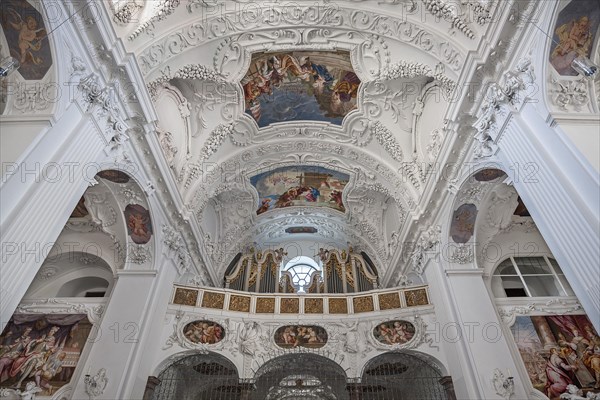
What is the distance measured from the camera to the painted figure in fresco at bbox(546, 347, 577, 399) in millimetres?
9016

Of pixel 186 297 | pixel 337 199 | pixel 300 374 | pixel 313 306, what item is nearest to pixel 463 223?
pixel 313 306

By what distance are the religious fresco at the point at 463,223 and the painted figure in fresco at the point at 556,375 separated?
11.2 feet

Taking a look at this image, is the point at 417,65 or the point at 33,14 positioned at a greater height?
the point at 417,65

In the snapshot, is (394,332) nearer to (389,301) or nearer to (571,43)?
(389,301)

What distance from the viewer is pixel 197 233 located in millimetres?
13539

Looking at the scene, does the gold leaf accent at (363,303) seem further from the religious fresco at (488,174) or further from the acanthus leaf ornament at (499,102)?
the acanthus leaf ornament at (499,102)

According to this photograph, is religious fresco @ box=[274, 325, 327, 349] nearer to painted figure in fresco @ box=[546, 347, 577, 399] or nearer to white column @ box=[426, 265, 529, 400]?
Answer: white column @ box=[426, 265, 529, 400]

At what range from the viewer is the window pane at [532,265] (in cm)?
1202

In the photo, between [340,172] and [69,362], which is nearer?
[69,362]

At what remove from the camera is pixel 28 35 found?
22.4 ft

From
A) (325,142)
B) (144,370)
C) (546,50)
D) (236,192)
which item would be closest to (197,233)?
(236,192)

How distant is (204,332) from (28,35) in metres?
8.04

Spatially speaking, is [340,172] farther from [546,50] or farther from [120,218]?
[546,50]

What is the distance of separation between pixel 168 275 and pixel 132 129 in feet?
15.0
